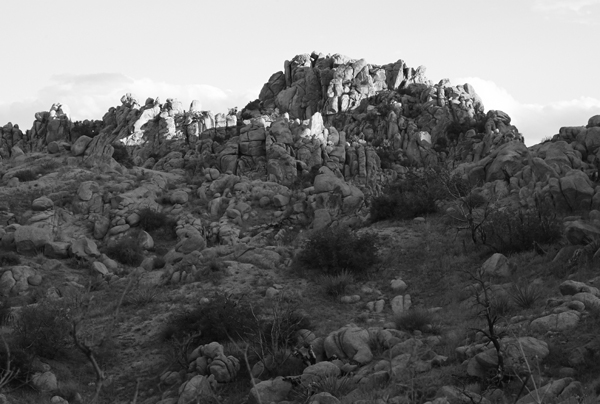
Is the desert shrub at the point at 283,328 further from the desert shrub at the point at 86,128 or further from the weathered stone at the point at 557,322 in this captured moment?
the desert shrub at the point at 86,128

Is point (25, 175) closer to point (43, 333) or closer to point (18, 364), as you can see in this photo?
point (43, 333)

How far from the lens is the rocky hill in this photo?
11.2 meters

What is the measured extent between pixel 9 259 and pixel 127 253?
4.18m

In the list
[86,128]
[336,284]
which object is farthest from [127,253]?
[86,128]

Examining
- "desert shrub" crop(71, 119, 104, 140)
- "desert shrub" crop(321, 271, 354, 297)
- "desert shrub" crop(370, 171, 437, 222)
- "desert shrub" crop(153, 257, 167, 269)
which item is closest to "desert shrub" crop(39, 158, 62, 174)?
"desert shrub" crop(153, 257, 167, 269)

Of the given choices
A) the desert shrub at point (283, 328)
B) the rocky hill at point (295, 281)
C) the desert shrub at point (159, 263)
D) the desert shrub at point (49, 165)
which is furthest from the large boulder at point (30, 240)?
the desert shrub at point (283, 328)

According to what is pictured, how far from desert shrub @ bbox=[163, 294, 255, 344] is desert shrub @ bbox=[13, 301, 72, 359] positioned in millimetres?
2461

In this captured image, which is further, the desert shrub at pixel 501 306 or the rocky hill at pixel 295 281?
the desert shrub at pixel 501 306

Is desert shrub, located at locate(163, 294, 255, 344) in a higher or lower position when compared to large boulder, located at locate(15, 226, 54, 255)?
lower

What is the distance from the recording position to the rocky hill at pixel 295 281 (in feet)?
36.9

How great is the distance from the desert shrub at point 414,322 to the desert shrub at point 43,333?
301 inches

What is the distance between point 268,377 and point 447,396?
433 cm

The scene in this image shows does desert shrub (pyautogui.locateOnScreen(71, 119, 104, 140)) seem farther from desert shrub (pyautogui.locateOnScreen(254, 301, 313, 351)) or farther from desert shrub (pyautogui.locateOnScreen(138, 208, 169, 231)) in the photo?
desert shrub (pyautogui.locateOnScreen(254, 301, 313, 351))

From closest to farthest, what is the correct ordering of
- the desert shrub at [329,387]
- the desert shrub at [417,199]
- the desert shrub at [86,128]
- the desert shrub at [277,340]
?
the desert shrub at [329,387] → the desert shrub at [277,340] → the desert shrub at [417,199] → the desert shrub at [86,128]
